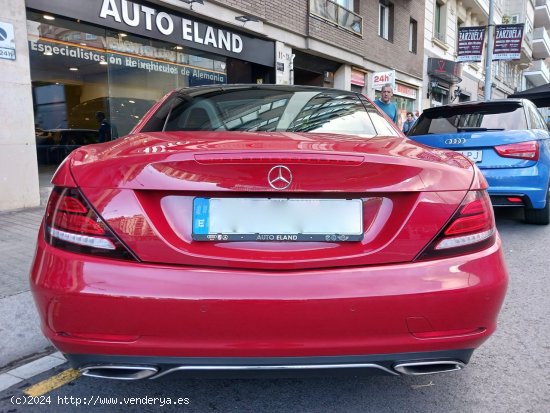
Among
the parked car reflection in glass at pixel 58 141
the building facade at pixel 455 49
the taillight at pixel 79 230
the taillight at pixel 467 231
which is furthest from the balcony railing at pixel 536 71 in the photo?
the taillight at pixel 79 230

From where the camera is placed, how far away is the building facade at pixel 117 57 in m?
6.29

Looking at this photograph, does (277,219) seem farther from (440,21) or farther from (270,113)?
(440,21)

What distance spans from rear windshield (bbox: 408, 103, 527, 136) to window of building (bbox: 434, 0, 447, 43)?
19.0 m

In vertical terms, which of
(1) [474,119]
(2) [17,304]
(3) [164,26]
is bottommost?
(2) [17,304]

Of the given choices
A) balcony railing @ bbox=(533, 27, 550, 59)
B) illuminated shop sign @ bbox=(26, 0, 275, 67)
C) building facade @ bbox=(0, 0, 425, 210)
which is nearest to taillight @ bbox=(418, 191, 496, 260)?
building facade @ bbox=(0, 0, 425, 210)

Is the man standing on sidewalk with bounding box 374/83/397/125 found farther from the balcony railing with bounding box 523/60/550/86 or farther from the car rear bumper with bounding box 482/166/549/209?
the balcony railing with bounding box 523/60/550/86

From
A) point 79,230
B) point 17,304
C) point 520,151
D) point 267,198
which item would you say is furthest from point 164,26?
point 267,198

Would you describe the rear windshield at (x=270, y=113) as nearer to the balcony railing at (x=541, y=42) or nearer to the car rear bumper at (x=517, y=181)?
the car rear bumper at (x=517, y=181)

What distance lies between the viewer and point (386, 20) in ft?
58.4

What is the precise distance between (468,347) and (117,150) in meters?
1.51

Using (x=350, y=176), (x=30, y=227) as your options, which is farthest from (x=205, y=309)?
(x=30, y=227)

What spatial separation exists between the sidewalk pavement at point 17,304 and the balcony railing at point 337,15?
10106 millimetres

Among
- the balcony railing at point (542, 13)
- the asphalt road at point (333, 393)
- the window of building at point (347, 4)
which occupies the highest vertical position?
the balcony railing at point (542, 13)

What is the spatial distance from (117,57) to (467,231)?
327 inches
